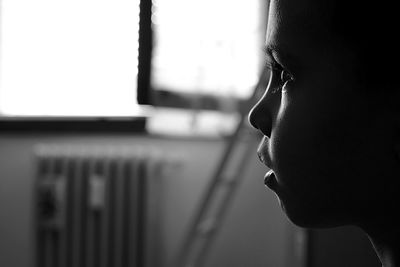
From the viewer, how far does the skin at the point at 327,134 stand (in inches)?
21.7

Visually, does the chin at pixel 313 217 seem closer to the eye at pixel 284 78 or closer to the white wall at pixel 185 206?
the eye at pixel 284 78

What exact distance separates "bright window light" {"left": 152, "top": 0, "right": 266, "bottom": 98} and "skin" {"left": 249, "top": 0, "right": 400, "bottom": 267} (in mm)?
1900

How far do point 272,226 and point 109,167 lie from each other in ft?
2.61

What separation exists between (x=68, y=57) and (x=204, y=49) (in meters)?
0.69

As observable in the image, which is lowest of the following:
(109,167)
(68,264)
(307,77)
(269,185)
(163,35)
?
(68,264)

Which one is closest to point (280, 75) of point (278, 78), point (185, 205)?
point (278, 78)

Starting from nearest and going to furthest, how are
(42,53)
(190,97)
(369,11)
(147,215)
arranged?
1. (369,11)
2. (190,97)
3. (147,215)
4. (42,53)

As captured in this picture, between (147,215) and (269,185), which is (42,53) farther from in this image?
(269,185)

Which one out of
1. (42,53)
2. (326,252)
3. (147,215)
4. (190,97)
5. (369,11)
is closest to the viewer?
(369,11)

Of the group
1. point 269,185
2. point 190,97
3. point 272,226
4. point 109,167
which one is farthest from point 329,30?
point 272,226

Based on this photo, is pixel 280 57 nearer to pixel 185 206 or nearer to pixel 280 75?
pixel 280 75

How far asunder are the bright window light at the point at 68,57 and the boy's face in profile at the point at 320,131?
7.33ft

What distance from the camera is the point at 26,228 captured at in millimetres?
2791

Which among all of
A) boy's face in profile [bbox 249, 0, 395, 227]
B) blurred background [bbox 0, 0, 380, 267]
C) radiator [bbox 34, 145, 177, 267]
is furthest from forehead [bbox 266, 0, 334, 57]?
radiator [bbox 34, 145, 177, 267]
